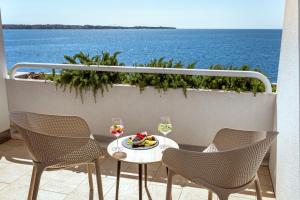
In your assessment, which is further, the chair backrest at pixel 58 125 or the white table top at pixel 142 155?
the chair backrest at pixel 58 125

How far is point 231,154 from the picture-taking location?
1819mm

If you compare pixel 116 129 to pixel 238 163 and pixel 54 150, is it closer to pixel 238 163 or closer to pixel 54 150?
pixel 54 150

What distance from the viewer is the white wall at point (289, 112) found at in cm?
201

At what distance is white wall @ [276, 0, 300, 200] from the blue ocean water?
115 ft

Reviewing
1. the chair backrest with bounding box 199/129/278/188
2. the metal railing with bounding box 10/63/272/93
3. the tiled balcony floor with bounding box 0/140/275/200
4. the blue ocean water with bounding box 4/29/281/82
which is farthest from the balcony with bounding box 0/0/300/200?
the blue ocean water with bounding box 4/29/281/82

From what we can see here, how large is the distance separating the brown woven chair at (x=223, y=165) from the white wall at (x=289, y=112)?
0.82 feet

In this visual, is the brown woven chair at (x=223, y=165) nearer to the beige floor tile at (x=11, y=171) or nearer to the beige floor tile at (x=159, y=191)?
the beige floor tile at (x=159, y=191)

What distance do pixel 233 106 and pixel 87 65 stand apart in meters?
1.79

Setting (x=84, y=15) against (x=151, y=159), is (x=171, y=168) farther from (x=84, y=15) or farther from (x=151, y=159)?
(x=84, y=15)

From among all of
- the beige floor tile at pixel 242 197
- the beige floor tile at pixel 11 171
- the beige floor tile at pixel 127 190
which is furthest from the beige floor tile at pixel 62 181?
the beige floor tile at pixel 242 197

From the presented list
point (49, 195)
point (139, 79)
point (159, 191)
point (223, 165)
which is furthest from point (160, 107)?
point (223, 165)

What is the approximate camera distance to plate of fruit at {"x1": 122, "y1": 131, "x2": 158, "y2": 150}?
2354 millimetres

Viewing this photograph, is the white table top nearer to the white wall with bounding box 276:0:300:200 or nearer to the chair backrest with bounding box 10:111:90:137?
the chair backrest with bounding box 10:111:90:137

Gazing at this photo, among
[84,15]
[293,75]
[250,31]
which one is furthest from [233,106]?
[250,31]
